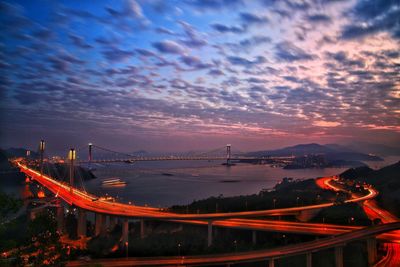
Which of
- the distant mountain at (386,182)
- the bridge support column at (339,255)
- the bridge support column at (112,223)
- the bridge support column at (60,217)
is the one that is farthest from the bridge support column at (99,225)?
the distant mountain at (386,182)

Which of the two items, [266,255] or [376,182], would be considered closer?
[266,255]

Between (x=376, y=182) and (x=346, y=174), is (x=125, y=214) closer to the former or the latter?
(x=376, y=182)

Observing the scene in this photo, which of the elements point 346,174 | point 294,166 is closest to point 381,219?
point 346,174

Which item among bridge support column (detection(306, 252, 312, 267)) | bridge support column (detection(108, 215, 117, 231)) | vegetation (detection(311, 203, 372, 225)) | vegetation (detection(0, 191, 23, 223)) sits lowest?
bridge support column (detection(108, 215, 117, 231))

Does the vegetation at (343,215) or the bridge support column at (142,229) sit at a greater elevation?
the vegetation at (343,215)

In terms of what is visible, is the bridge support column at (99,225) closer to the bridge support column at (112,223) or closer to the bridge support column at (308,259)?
the bridge support column at (112,223)

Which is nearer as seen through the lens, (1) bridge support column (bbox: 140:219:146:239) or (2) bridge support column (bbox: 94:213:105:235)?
(1) bridge support column (bbox: 140:219:146:239)

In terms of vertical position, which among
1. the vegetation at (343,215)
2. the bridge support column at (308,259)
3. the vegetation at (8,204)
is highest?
the vegetation at (8,204)

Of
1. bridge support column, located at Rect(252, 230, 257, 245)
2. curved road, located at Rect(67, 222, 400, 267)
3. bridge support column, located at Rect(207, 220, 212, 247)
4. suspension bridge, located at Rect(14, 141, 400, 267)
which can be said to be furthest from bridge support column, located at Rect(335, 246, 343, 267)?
bridge support column, located at Rect(207, 220, 212, 247)

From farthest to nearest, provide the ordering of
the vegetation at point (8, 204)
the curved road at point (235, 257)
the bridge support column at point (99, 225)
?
the bridge support column at point (99, 225) < the curved road at point (235, 257) < the vegetation at point (8, 204)

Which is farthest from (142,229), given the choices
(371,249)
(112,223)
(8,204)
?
(8,204)

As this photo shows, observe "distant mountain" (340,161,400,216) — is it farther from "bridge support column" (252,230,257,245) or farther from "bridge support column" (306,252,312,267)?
"bridge support column" (306,252,312,267)
